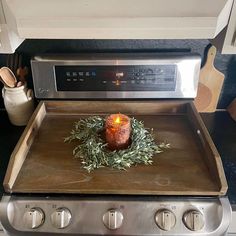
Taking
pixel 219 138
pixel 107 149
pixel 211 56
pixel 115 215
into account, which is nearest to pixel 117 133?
pixel 107 149

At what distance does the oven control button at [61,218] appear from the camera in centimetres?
74

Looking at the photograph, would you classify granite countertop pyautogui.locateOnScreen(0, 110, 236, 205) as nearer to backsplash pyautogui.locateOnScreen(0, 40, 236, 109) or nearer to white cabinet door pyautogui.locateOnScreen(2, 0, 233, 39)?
backsplash pyautogui.locateOnScreen(0, 40, 236, 109)

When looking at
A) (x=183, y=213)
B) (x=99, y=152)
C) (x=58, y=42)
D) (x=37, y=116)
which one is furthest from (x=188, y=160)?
(x=58, y=42)

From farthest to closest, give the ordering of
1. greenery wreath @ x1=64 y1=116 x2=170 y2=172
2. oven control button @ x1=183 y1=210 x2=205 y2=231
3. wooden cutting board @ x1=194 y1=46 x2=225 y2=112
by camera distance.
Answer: wooden cutting board @ x1=194 y1=46 x2=225 y2=112 → greenery wreath @ x1=64 y1=116 x2=170 y2=172 → oven control button @ x1=183 y1=210 x2=205 y2=231

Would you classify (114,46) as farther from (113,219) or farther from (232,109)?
(113,219)

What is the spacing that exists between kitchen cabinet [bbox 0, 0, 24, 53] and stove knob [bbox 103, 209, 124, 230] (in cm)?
59

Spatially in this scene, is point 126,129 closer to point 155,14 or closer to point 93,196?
point 93,196

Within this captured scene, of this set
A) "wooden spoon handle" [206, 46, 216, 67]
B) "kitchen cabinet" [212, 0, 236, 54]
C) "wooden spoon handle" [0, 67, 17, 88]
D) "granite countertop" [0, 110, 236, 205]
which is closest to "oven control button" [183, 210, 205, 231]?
"granite countertop" [0, 110, 236, 205]

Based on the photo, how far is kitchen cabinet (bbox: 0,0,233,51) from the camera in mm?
732

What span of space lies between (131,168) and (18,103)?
54cm

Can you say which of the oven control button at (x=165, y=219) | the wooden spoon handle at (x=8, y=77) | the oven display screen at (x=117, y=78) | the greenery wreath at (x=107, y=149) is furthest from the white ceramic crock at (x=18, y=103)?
the oven control button at (x=165, y=219)

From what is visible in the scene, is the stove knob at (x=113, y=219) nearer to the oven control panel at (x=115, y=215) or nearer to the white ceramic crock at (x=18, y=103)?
A: the oven control panel at (x=115, y=215)

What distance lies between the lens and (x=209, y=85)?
1162 mm

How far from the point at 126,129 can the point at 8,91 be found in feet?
1.65
